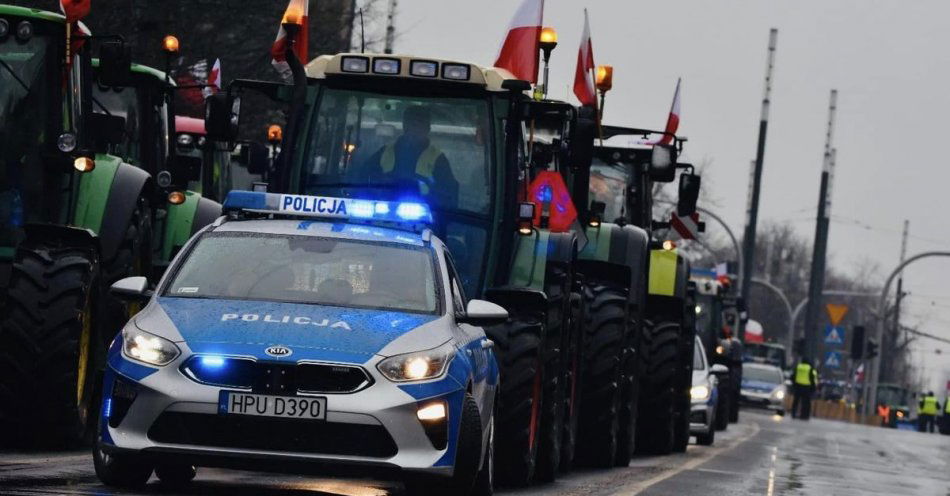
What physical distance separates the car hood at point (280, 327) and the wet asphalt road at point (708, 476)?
2.96 ft

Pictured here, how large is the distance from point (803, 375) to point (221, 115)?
4911 cm

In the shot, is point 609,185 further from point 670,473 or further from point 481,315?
point 481,315

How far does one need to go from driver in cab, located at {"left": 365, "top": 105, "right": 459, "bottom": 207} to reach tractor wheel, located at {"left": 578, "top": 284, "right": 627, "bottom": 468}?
379 cm

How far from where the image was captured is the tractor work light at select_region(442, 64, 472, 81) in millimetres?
14750

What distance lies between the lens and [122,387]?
1053 centimetres

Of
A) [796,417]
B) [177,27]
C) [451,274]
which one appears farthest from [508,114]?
[796,417]

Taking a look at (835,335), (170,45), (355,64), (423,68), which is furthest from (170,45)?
(835,335)

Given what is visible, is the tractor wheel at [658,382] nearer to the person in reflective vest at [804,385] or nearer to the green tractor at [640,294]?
the green tractor at [640,294]

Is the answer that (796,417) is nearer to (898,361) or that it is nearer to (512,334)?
(512,334)

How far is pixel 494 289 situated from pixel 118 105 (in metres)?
5.17

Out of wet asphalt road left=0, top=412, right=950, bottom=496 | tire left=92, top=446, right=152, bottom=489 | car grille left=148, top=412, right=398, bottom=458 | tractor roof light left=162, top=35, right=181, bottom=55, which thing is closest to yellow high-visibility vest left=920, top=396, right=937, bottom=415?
wet asphalt road left=0, top=412, right=950, bottom=496

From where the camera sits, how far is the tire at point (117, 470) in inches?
432

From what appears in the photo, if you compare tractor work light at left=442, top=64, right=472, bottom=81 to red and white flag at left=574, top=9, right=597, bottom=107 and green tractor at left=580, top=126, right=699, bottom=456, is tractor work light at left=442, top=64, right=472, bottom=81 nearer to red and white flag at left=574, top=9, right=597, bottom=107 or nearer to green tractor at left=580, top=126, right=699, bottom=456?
green tractor at left=580, top=126, right=699, bottom=456

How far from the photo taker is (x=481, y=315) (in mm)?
11492
